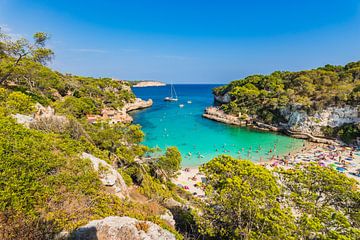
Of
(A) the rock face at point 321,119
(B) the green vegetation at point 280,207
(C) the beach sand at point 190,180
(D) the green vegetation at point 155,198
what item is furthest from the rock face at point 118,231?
(A) the rock face at point 321,119

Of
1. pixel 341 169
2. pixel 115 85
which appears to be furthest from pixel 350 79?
pixel 115 85

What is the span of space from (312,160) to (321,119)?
39.8ft

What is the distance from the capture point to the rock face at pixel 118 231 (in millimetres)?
4035

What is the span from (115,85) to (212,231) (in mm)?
60370

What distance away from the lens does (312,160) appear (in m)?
21.6

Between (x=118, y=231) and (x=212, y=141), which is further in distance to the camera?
(x=212, y=141)

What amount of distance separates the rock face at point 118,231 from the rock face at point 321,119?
33.7 m

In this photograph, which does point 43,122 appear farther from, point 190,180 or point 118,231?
point 190,180

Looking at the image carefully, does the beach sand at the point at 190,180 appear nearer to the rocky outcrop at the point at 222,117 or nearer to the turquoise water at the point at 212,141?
the turquoise water at the point at 212,141

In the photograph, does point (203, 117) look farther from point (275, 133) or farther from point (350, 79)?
point (350, 79)

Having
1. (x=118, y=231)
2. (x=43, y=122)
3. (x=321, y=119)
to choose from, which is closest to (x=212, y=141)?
(x=321, y=119)

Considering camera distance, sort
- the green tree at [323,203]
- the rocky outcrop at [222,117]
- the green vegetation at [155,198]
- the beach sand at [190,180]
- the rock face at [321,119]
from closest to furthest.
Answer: the green vegetation at [155,198] < the green tree at [323,203] < the beach sand at [190,180] < the rock face at [321,119] < the rocky outcrop at [222,117]

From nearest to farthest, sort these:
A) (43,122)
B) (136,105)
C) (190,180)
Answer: (43,122)
(190,180)
(136,105)

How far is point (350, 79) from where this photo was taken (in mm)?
36844
